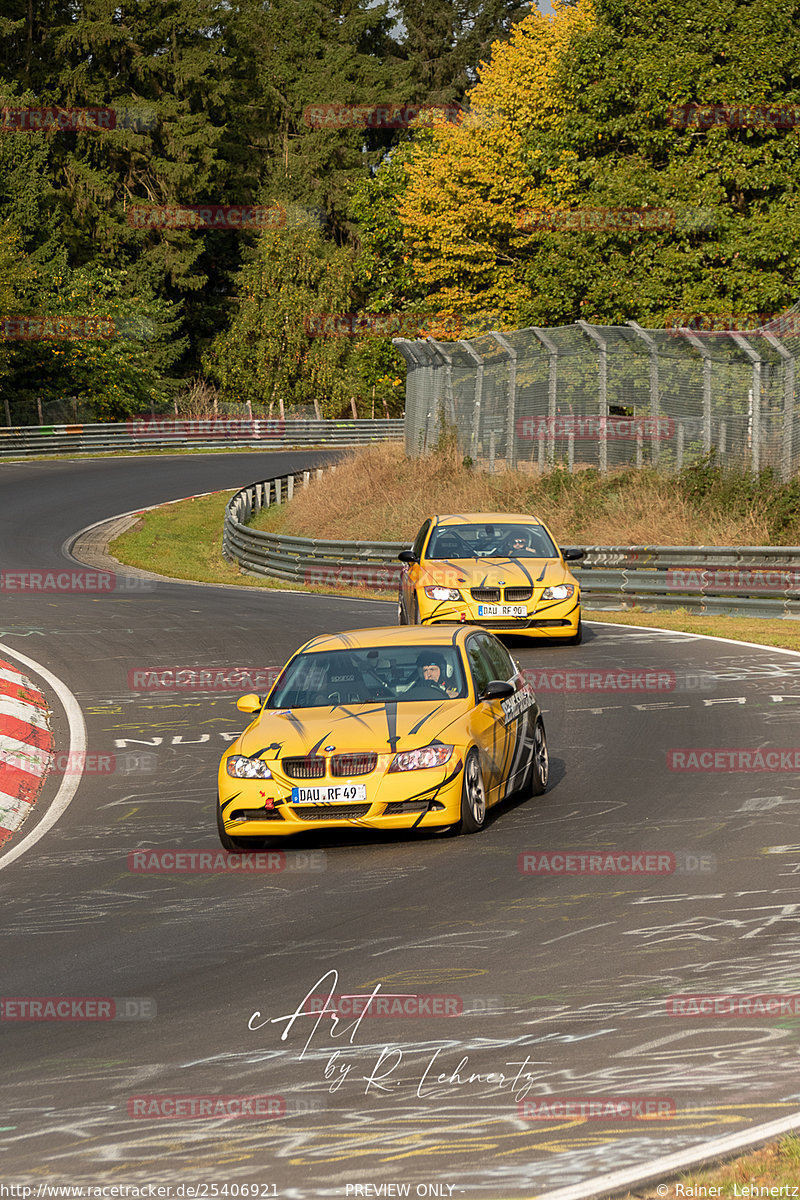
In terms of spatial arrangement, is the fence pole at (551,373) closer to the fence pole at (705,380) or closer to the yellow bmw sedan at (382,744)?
the fence pole at (705,380)

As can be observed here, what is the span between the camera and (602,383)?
2972 centimetres

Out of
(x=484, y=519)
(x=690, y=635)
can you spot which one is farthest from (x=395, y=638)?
(x=690, y=635)

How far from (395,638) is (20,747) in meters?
4.55

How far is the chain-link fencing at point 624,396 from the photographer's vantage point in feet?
86.2

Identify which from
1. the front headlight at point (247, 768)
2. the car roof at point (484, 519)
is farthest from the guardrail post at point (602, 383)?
the front headlight at point (247, 768)

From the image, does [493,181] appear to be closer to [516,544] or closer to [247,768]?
[516,544]

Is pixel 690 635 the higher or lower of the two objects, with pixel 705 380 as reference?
lower

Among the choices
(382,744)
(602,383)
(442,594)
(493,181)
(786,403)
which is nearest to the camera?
(382,744)

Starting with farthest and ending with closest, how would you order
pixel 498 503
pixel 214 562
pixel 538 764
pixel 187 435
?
pixel 187 435 → pixel 214 562 → pixel 498 503 → pixel 538 764

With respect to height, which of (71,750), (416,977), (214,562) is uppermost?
(416,977)

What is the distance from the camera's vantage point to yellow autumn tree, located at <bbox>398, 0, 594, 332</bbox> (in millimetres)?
50812

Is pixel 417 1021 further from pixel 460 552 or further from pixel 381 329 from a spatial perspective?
pixel 381 329

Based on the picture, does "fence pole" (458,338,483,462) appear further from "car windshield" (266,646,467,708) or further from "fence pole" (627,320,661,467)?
"car windshield" (266,646,467,708)
